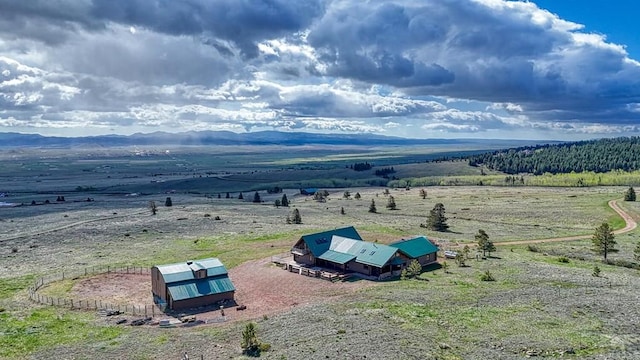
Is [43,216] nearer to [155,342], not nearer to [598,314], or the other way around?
[155,342]

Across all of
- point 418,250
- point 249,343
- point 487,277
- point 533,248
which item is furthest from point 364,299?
point 533,248

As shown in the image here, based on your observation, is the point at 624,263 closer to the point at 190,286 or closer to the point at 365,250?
the point at 365,250

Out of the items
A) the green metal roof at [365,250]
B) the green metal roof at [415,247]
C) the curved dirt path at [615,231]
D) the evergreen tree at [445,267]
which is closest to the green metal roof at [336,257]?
the green metal roof at [365,250]

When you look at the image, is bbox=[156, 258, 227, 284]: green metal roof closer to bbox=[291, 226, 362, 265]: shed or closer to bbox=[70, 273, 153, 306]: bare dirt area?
bbox=[70, 273, 153, 306]: bare dirt area

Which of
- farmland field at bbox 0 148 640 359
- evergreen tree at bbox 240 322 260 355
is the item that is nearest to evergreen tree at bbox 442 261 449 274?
farmland field at bbox 0 148 640 359

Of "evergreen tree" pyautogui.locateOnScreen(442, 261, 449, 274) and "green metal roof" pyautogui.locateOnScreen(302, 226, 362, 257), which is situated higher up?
"green metal roof" pyautogui.locateOnScreen(302, 226, 362, 257)

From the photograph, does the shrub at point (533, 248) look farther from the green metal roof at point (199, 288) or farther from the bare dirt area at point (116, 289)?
the bare dirt area at point (116, 289)
